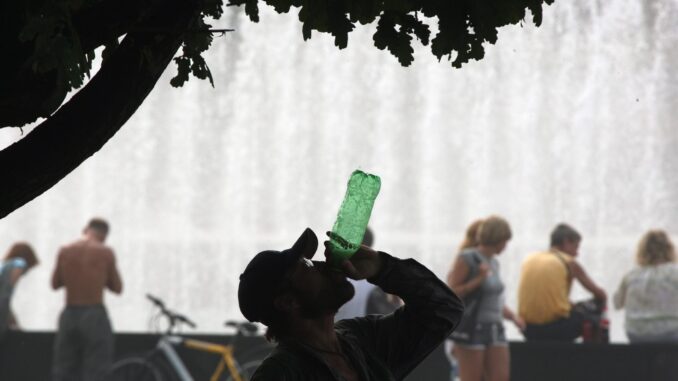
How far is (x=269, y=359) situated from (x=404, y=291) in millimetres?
391

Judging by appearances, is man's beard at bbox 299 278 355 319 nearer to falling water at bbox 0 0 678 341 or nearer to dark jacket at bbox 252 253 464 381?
dark jacket at bbox 252 253 464 381

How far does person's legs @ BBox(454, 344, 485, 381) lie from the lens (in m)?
8.85

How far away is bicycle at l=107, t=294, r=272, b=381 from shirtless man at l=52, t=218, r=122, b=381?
23cm

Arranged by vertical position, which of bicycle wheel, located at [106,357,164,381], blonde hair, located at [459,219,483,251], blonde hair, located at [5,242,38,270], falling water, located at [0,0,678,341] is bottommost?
bicycle wheel, located at [106,357,164,381]

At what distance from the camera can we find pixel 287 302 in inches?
124

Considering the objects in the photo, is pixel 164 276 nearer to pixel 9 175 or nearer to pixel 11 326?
pixel 11 326

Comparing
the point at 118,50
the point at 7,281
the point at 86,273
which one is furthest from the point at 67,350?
the point at 118,50

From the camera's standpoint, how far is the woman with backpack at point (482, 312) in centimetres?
885

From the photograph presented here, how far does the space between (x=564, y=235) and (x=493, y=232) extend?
3.65 feet

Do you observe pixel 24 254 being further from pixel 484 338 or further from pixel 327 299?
pixel 327 299

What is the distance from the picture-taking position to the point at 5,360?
35.4ft

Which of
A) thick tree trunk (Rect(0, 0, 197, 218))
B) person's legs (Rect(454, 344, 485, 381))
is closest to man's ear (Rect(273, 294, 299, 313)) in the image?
thick tree trunk (Rect(0, 0, 197, 218))

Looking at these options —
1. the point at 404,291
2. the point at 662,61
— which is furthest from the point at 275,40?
the point at 404,291

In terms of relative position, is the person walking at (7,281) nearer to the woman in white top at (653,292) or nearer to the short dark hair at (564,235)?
the short dark hair at (564,235)
